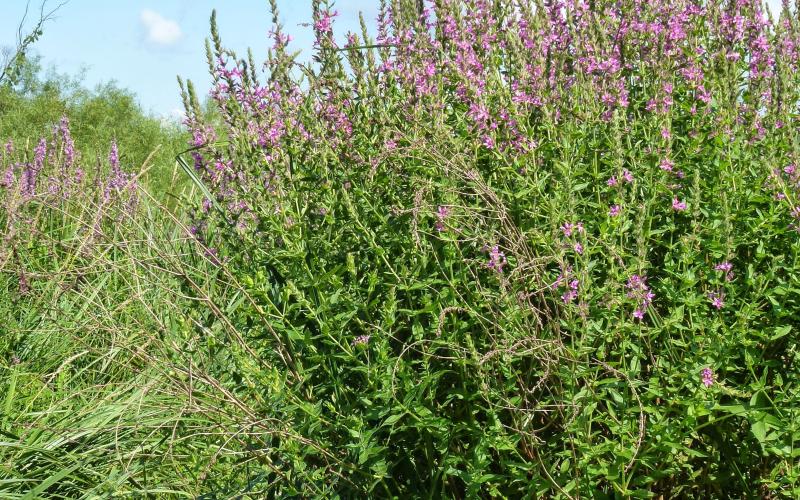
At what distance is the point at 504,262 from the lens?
3.12 m

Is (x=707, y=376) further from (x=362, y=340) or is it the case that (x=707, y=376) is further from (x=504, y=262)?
(x=362, y=340)

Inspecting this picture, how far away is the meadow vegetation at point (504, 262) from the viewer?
10.2 feet

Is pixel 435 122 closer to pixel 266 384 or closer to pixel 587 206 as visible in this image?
pixel 587 206

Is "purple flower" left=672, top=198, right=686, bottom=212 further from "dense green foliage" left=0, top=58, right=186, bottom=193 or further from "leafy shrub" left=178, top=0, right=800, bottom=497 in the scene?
"dense green foliage" left=0, top=58, right=186, bottom=193

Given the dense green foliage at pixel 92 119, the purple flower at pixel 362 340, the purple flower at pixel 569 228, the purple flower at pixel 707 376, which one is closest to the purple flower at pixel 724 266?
the purple flower at pixel 707 376

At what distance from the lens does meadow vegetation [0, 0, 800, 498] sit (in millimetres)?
3098

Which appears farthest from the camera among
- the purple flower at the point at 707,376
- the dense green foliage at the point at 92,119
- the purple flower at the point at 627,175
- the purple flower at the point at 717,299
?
the dense green foliage at the point at 92,119

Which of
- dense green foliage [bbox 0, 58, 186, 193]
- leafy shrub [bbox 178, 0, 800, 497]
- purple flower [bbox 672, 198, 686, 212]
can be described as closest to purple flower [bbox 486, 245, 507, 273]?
leafy shrub [bbox 178, 0, 800, 497]

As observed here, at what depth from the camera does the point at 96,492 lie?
405 centimetres

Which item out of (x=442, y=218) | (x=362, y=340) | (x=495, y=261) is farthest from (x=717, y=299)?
(x=362, y=340)

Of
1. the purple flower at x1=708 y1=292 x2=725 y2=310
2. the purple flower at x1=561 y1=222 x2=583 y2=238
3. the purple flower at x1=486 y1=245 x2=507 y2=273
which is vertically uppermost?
the purple flower at x1=561 y1=222 x2=583 y2=238

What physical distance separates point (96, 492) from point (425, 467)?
5.13 ft

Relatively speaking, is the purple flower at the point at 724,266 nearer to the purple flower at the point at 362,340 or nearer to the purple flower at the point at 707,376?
the purple flower at the point at 707,376

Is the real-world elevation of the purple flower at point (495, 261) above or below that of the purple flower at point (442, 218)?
below
